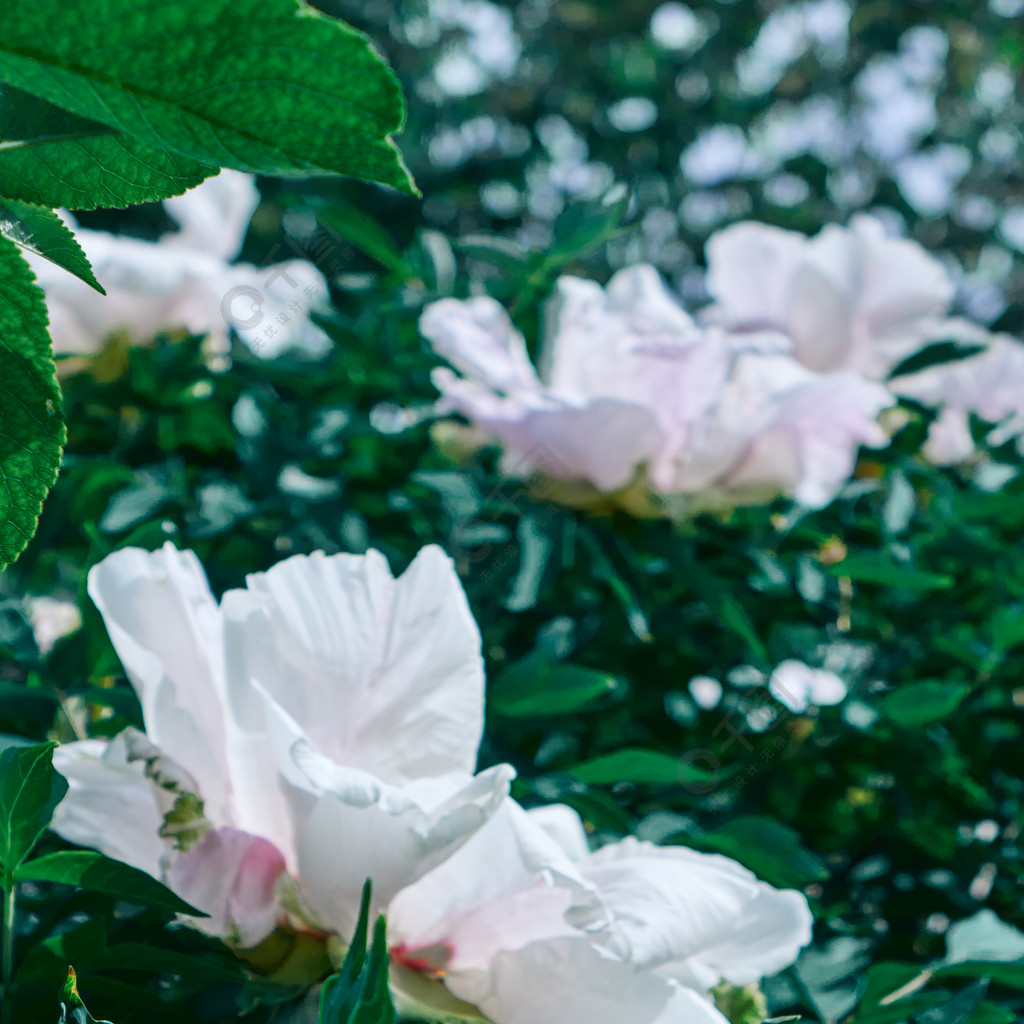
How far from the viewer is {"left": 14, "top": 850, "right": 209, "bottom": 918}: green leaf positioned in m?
0.38

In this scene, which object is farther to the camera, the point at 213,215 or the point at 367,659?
the point at 213,215

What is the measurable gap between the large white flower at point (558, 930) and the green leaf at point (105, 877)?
0.08m

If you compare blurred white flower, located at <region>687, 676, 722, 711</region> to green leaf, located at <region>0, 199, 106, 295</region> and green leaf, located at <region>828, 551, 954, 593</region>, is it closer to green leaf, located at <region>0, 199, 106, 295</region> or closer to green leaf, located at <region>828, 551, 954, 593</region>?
green leaf, located at <region>828, 551, 954, 593</region>

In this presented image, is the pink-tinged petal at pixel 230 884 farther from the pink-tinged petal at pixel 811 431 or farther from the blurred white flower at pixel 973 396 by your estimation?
the blurred white flower at pixel 973 396

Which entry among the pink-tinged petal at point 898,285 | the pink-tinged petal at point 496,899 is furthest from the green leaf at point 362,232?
the pink-tinged petal at point 496,899

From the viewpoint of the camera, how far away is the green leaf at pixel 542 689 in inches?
22.2

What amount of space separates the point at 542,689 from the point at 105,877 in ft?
0.82

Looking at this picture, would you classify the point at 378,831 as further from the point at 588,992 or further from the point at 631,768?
the point at 631,768

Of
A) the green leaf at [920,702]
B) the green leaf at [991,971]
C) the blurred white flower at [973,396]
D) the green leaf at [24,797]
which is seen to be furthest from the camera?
the blurred white flower at [973,396]

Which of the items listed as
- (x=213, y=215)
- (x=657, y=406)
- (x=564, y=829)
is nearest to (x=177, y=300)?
(x=213, y=215)

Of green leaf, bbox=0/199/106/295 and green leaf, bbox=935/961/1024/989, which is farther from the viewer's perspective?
green leaf, bbox=935/961/1024/989

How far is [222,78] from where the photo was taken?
0.79ft

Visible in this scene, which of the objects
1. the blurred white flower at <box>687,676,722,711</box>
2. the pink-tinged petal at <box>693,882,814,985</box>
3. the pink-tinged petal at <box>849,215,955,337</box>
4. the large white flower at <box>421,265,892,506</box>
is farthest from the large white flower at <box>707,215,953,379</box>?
the pink-tinged petal at <box>693,882,814,985</box>

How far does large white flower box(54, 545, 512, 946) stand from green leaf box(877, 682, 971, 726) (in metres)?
0.37
